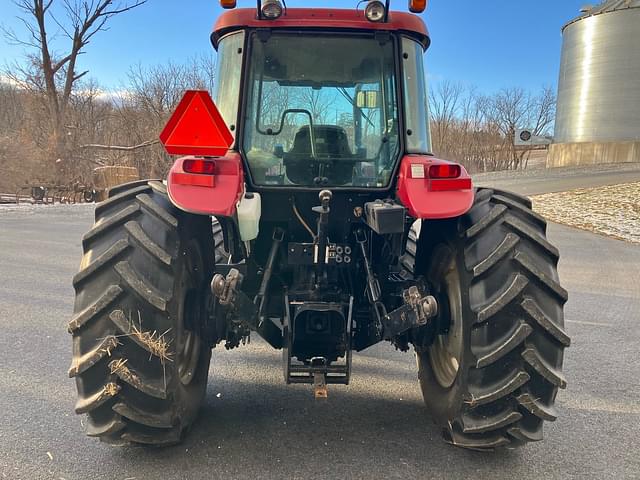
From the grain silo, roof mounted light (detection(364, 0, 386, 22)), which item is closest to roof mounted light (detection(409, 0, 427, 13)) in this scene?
roof mounted light (detection(364, 0, 386, 22))

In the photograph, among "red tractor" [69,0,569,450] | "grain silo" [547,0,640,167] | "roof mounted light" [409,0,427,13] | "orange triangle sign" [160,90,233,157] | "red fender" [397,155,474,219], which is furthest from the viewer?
"grain silo" [547,0,640,167]

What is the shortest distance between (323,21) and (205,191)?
1.18 meters

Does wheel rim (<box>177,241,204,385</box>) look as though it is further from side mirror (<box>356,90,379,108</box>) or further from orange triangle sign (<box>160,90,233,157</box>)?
side mirror (<box>356,90,379,108</box>)

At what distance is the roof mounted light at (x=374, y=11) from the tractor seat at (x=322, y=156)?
0.61 meters

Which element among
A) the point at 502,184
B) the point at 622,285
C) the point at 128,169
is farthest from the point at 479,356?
the point at 128,169

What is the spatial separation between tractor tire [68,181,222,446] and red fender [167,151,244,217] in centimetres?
14

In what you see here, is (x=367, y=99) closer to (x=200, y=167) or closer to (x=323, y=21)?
(x=323, y=21)

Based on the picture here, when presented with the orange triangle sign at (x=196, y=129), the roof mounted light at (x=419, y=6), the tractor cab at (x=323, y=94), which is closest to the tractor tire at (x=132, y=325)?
the orange triangle sign at (x=196, y=129)

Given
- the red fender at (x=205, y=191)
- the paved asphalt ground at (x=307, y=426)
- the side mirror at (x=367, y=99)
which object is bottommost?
the paved asphalt ground at (x=307, y=426)

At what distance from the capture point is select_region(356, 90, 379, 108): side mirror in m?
2.92

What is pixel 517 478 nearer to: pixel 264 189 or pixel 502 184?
pixel 264 189

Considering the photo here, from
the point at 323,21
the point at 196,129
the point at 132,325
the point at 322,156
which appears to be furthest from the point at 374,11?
the point at 132,325

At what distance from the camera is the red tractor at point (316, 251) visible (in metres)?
2.32

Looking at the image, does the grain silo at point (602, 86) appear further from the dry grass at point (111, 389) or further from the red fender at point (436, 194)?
the dry grass at point (111, 389)
